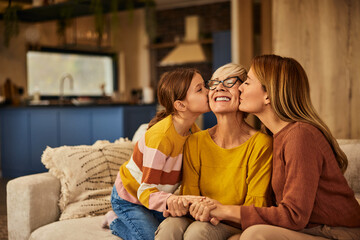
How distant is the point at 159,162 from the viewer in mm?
1629

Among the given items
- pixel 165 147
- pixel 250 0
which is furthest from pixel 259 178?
pixel 250 0

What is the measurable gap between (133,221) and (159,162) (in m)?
0.30

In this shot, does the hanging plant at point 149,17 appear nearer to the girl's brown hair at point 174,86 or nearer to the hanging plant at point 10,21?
the hanging plant at point 10,21

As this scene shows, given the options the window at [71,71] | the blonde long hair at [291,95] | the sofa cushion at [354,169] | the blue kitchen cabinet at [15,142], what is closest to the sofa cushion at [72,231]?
the blonde long hair at [291,95]

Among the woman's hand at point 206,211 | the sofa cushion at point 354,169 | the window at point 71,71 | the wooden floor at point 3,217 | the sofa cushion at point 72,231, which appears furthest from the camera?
the window at point 71,71

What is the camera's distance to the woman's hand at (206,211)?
143 centimetres

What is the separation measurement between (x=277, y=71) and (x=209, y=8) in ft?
24.0

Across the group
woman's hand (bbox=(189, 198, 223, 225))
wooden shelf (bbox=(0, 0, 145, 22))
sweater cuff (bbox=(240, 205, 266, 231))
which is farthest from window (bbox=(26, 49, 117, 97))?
sweater cuff (bbox=(240, 205, 266, 231))

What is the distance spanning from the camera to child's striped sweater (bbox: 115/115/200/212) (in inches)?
63.4

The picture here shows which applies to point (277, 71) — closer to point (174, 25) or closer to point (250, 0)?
point (250, 0)

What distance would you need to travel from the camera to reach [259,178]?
1.54 m

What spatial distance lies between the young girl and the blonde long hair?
0.35 meters

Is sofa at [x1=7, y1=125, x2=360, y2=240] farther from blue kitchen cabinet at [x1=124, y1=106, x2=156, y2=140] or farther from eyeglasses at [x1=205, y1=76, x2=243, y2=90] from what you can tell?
blue kitchen cabinet at [x1=124, y1=106, x2=156, y2=140]

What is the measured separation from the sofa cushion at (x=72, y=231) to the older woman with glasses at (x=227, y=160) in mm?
485
